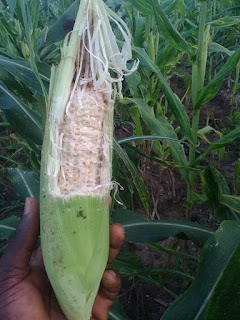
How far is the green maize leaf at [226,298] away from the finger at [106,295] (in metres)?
0.42

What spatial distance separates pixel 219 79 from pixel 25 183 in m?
0.87

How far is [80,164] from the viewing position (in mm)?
987

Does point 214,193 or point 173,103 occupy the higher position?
point 173,103

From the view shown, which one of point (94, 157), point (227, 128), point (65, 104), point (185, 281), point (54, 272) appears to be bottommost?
point (185, 281)

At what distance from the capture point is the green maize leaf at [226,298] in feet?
2.53

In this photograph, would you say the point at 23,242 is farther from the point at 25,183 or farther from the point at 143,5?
the point at 143,5

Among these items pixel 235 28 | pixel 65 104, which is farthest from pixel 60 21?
pixel 235 28

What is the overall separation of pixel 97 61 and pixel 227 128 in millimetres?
2137

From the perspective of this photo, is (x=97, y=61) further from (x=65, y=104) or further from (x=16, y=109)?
(x=16, y=109)

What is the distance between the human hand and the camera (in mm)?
1058

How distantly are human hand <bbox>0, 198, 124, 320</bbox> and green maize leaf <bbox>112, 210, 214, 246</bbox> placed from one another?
202 millimetres

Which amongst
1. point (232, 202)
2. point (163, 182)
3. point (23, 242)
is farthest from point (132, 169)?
point (163, 182)

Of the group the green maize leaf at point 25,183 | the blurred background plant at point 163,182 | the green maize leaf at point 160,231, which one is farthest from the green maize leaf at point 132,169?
the green maize leaf at point 25,183

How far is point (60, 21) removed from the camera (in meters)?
1.39
